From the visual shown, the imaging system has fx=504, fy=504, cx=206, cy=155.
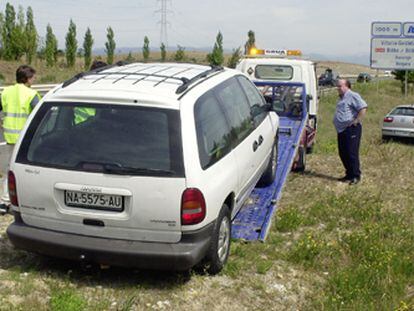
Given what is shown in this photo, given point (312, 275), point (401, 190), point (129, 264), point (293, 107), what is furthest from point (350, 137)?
point (129, 264)

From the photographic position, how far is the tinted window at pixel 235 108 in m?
5.00

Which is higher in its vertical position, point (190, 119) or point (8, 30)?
point (8, 30)

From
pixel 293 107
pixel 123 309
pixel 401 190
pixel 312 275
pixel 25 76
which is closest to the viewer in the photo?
pixel 123 309

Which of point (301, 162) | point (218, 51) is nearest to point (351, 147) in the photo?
point (301, 162)

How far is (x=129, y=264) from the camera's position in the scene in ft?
13.0

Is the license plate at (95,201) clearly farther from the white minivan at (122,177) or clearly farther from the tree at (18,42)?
the tree at (18,42)

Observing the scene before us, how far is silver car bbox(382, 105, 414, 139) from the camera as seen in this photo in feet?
59.6

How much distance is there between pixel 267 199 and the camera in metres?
6.51

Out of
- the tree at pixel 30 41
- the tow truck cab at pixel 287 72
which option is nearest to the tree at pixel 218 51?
the tree at pixel 30 41

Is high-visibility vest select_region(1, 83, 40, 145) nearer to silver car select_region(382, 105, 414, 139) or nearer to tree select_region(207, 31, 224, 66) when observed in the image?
silver car select_region(382, 105, 414, 139)

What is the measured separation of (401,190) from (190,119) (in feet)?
16.5

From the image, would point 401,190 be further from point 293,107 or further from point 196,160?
point 196,160

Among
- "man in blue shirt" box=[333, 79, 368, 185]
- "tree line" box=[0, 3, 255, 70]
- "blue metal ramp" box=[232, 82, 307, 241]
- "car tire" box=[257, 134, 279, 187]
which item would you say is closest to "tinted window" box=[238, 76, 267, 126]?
"car tire" box=[257, 134, 279, 187]

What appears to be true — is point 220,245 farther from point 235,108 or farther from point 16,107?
point 16,107
